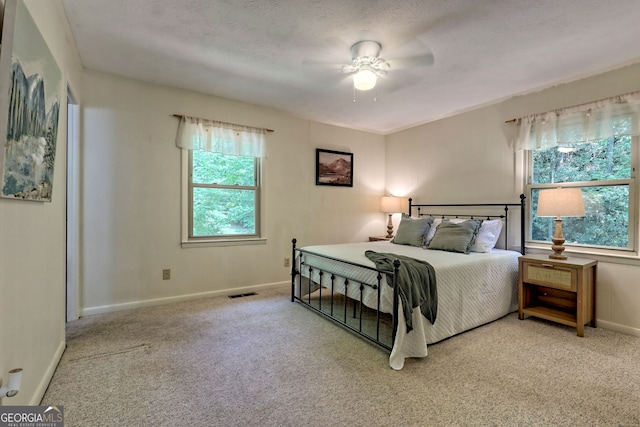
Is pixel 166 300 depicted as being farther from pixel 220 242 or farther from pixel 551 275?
pixel 551 275

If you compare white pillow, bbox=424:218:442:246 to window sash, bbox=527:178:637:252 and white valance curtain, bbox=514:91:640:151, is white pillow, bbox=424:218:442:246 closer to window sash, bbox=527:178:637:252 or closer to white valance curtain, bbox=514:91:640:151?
window sash, bbox=527:178:637:252

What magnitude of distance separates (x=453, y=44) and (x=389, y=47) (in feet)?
1.62

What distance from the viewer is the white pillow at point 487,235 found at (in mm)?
3262

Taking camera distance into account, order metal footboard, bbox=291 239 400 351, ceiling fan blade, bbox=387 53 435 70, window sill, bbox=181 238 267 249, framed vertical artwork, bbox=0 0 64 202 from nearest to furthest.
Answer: framed vertical artwork, bbox=0 0 64 202 < metal footboard, bbox=291 239 400 351 < ceiling fan blade, bbox=387 53 435 70 < window sill, bbox=181 238 267 249

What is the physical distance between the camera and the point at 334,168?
4707 mm

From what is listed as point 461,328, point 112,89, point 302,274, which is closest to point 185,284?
point 302,274

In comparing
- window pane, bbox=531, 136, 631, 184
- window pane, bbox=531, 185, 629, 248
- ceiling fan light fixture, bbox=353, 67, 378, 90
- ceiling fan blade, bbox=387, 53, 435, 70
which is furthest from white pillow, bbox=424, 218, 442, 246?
ceiling fan light fixture, bbox=353, 67, 378, 90

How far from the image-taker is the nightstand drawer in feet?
8.89

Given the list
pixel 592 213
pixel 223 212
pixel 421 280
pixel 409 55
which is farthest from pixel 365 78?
pixel 592 213

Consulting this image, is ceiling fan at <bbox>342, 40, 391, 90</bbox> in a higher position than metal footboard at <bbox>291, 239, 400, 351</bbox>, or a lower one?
higher

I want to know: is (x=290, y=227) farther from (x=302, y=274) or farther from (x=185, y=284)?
(x=185, y=284)

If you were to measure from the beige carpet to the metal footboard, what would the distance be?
16cm

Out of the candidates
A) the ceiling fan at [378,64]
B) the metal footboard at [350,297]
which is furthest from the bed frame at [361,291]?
the ceiling fan at [378,64]

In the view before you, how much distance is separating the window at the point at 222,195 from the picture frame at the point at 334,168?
947mm
